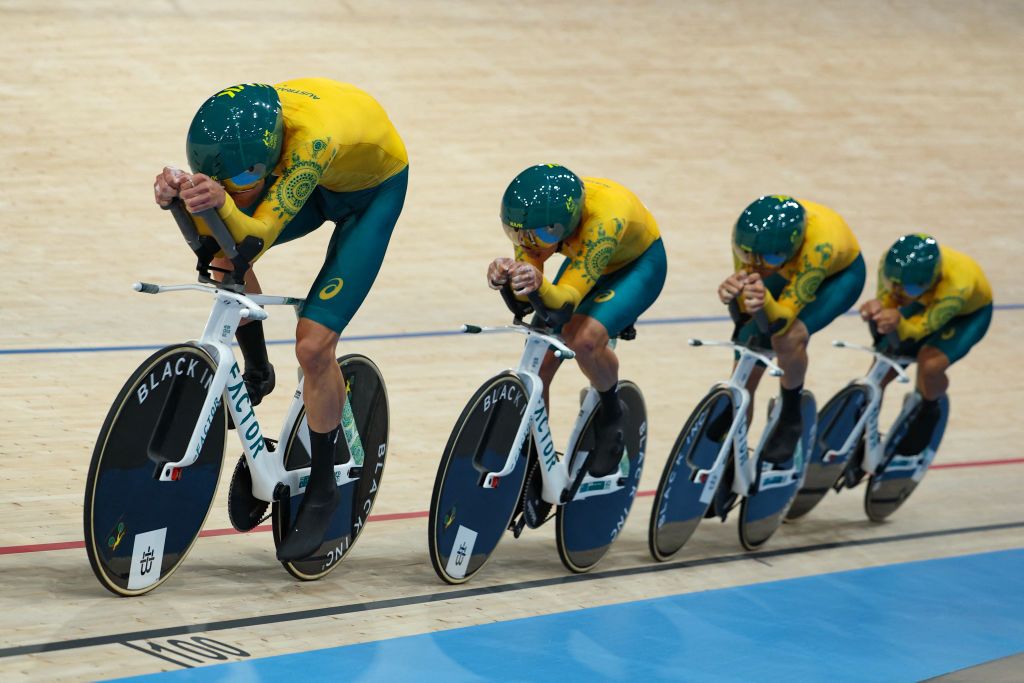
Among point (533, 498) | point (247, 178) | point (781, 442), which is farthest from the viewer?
point (781, 442)

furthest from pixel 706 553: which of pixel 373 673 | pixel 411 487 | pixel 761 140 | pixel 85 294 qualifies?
pixel 761 140

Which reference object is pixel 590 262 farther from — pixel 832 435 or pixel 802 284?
pixel 832 435

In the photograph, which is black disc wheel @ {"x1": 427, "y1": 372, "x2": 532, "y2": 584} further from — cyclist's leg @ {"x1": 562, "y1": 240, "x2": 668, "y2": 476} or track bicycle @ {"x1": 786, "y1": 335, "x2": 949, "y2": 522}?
track bicycle @ {"x1": 786, "y1": 335, "x2": 949, "y2": 522}

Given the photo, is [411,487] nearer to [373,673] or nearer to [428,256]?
[373,673]

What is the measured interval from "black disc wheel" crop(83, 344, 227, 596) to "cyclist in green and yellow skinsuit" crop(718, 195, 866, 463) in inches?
68.0

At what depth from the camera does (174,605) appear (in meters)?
3.24

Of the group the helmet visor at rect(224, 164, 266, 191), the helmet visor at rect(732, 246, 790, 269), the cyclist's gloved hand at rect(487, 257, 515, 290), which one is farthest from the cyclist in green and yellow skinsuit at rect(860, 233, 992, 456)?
the helmet visor at rect(224, 164, 266, 191)

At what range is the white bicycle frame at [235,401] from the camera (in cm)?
310

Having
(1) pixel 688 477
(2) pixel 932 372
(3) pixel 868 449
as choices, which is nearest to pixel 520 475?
(1) pixel 688 477

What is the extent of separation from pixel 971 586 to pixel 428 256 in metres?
4.12

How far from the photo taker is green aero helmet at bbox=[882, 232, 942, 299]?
479 centimetres

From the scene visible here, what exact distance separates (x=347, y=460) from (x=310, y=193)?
791 millimetres

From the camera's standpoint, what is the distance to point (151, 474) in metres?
3.09

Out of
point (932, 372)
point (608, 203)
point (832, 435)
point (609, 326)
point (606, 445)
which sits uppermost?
point (608, 203)
